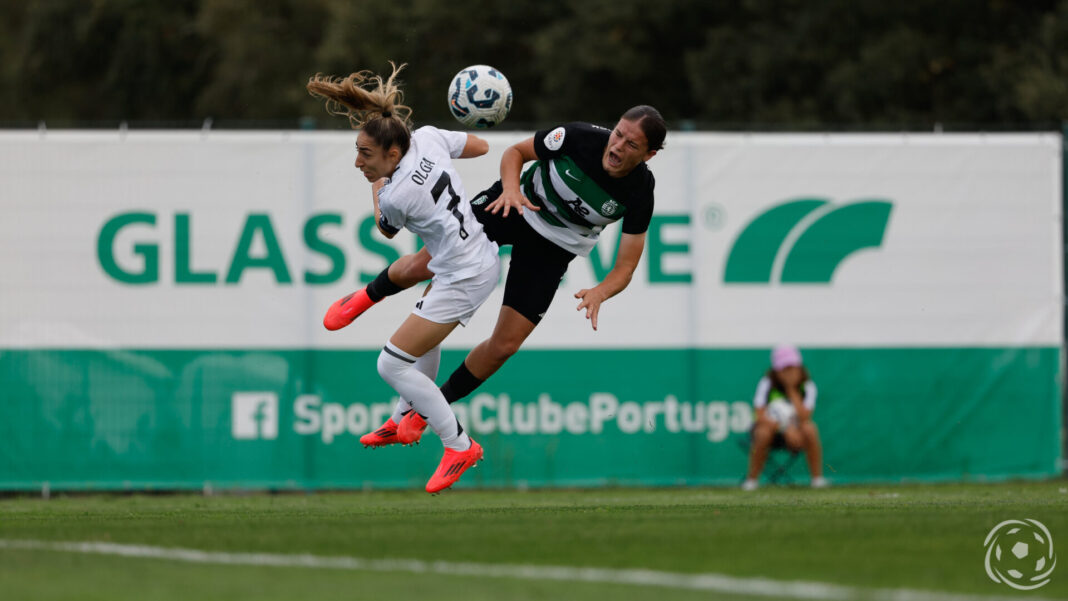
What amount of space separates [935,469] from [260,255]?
6808mm

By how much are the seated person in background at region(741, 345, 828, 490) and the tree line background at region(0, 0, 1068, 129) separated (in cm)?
1063

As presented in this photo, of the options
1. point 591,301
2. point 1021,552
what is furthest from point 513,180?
point 1021,552

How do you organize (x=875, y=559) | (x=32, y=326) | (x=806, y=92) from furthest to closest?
(x=806, y=92) < (x=32, y=326) < (x=875, y=559)

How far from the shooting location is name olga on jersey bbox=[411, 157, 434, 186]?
8.70 m

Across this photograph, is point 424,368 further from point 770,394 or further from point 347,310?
point 770,394

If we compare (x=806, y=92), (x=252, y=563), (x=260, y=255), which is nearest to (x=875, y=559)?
(x=252, y=563)

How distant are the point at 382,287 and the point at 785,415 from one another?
16.8 ft

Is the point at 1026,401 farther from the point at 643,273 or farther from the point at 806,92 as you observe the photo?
the point at 806,92

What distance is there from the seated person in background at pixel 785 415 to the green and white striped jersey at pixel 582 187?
457cm

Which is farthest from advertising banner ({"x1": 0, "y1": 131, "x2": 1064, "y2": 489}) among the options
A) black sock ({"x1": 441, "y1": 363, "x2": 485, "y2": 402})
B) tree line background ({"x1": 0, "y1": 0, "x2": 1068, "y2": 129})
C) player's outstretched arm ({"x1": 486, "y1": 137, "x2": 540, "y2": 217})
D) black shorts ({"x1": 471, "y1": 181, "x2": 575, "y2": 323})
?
tree line background ({"x1": 0, "y1": 0, "x2": 1068, "y2": 129})

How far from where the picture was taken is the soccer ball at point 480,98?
29.8ft

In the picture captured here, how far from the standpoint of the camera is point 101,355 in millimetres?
13203

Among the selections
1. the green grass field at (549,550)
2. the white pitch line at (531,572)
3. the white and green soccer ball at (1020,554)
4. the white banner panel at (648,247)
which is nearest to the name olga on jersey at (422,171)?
the green grass field at (549,550)

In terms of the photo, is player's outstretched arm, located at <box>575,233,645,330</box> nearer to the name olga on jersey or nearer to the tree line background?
the name olga on jersey
